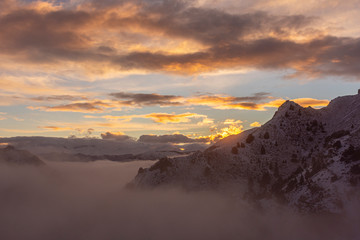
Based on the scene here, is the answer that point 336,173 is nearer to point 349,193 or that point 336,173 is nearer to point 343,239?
point 349,193

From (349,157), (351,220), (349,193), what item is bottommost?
(351,220)

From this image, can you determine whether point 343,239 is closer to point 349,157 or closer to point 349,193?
point 349,193

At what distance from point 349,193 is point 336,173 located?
16.9 meters

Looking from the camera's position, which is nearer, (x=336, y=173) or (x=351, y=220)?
(x=351, y=220)

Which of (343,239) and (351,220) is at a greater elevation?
(351,220)

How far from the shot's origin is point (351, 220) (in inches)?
7279

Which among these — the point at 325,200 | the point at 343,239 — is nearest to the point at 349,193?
the point at 325,200

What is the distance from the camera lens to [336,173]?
19825 centimetres

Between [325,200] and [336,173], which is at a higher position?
[336,173]

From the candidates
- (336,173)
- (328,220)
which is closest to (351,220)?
(328,220)

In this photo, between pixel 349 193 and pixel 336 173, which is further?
pixel 336 173

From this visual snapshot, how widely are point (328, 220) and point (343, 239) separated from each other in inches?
505

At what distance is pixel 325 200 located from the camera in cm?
19012

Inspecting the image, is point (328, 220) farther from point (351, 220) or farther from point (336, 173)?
point (336, 173)
